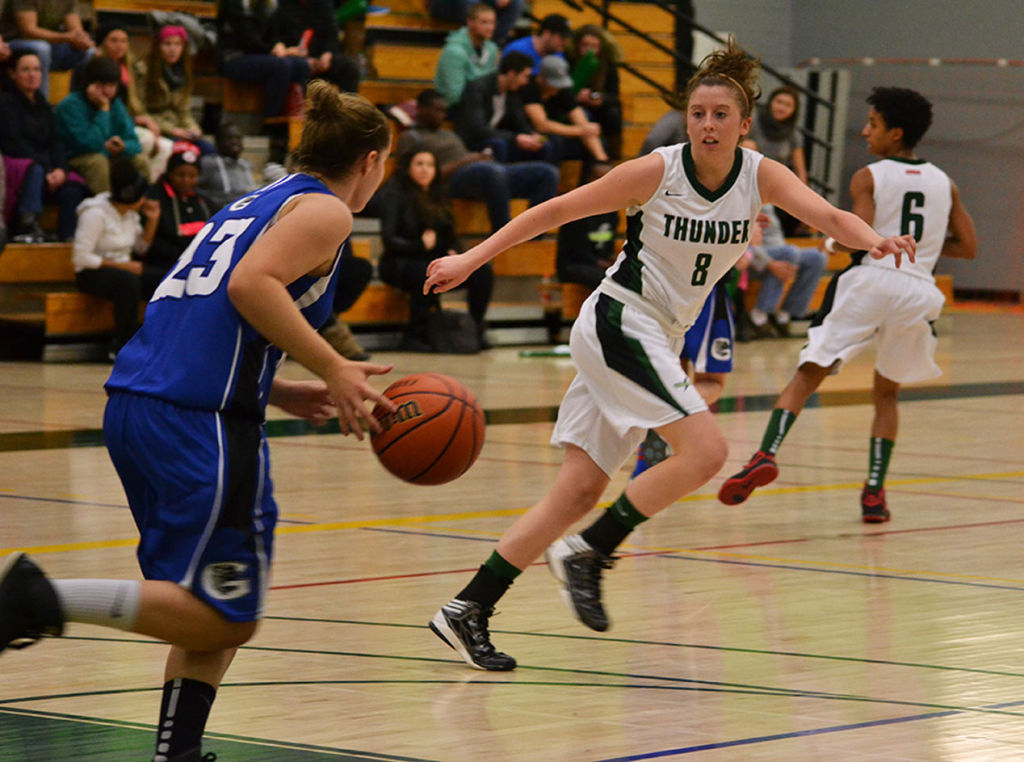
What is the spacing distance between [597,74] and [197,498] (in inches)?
528

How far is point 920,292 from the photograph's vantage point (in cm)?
720

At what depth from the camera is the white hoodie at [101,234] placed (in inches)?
485

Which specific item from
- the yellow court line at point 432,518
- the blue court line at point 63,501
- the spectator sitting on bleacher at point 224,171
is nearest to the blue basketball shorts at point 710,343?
the yellow court line at point 432,518

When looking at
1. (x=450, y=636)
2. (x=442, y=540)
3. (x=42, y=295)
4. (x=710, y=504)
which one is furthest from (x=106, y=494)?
(x=42, y=295)

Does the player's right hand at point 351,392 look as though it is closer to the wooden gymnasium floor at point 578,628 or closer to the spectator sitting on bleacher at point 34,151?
the wooden gymnasium floor at point 578,628

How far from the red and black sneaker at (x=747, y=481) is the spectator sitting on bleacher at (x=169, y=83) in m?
8.15

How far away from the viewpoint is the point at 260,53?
1495 cm

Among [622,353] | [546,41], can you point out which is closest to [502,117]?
[546,41]

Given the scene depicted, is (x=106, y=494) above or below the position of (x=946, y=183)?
below

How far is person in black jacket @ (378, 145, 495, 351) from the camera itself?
44.9 feet

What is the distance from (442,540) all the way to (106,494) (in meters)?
1.68

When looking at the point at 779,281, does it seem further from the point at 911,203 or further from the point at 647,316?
the point at 647,316

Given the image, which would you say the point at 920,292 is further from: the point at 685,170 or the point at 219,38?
the point at 219,38

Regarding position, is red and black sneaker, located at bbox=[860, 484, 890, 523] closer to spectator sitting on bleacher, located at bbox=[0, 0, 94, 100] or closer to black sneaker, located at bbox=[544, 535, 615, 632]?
black sneaker, located at bbox=[544, 535, 615, 632]
